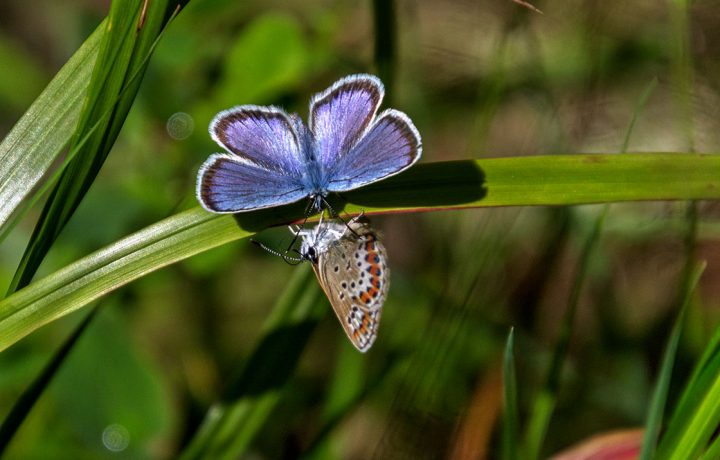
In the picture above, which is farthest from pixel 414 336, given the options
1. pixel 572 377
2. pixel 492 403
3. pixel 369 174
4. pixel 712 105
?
pixel 712 105

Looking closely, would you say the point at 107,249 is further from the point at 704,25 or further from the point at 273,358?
Result: the point at 704,25

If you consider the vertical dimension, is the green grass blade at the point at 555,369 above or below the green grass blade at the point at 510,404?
below

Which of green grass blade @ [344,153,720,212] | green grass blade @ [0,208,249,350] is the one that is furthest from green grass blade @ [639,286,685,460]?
green grass blade @ [0,208,249,350]

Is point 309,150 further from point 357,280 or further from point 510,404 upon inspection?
point 510,404

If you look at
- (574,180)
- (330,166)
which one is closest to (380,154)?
(330,166)

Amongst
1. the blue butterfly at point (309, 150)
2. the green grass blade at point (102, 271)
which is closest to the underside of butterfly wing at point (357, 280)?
the blue butterfly at point (309, 150)

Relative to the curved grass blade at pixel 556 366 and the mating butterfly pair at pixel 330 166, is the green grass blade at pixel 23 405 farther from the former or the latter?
the curved grass blade at pixel 556 366
